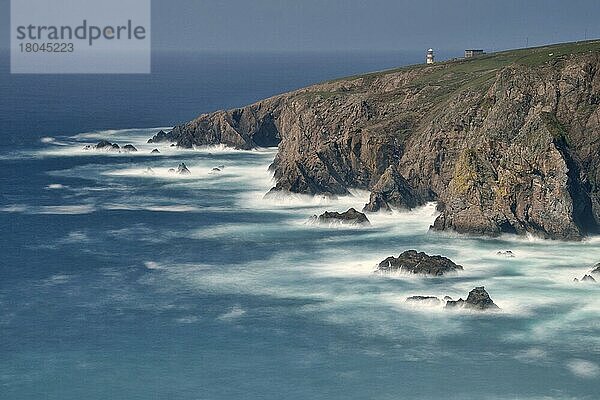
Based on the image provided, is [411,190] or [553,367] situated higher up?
[411,190]

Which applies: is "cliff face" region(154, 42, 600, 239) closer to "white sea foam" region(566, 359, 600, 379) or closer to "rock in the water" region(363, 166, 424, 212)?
"rock in the water" region(363, 166, 424, 212)

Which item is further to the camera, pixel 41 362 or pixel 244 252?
pixel 244 252

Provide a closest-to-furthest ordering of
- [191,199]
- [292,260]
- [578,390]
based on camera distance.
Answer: [578,390], [292,260], [191,199]

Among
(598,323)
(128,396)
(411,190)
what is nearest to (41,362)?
(128,396)

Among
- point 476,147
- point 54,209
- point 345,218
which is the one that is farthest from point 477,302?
point 54,209

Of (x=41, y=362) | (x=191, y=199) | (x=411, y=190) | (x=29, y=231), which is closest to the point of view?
(x=41, y=362)

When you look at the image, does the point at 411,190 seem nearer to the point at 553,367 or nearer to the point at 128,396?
the point at 553,367
